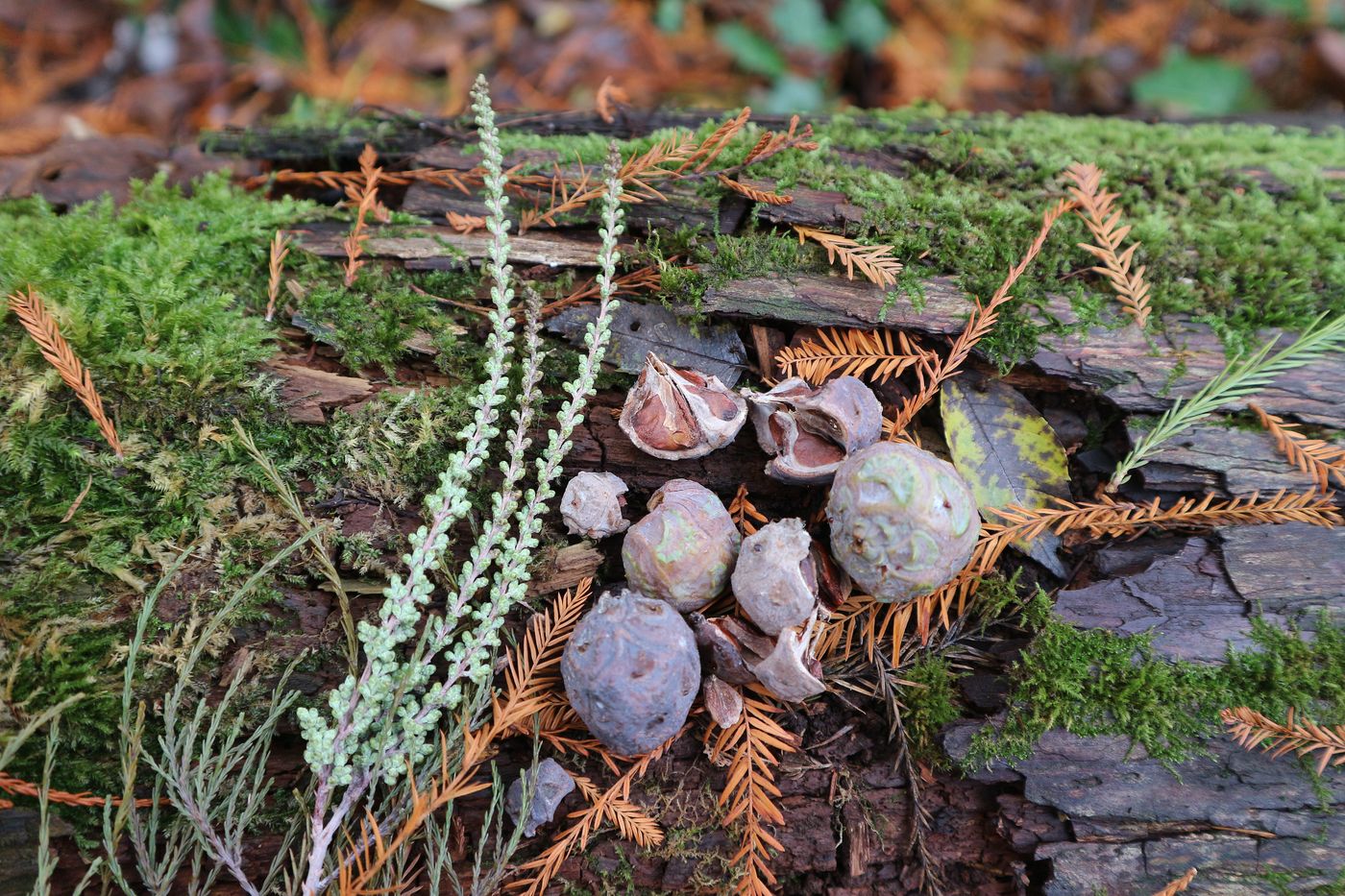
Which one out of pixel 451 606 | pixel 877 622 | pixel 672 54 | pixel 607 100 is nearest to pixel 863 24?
pixel 672 54

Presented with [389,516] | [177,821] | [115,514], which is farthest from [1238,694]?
[115,514]

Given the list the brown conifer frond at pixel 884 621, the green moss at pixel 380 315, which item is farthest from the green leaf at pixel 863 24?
the brown conifer frond at pixel 884 621

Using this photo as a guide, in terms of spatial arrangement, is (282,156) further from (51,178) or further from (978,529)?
(978,529)

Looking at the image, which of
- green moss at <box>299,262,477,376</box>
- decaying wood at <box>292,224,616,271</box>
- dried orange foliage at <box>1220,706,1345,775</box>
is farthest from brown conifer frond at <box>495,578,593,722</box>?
dried orange foliage at <box>1220,706,1345,775</box>

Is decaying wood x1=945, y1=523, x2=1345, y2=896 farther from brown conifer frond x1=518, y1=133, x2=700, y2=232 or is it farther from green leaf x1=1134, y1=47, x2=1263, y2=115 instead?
green leaf x1=1134, y1=47, x2=1263, y2=115

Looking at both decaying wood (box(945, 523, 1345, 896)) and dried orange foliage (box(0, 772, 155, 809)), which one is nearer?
dried orange foliage (box(0, 772, 155, 809))
